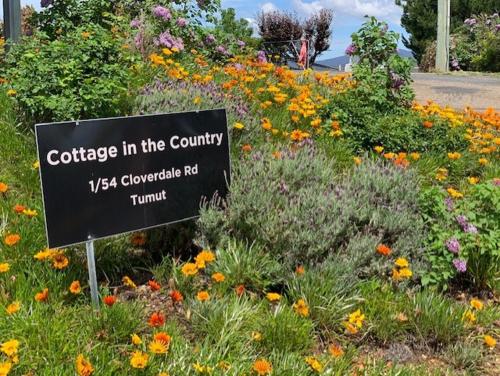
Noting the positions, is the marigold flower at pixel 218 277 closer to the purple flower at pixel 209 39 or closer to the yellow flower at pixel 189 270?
the yellow flower at pixel 189 270

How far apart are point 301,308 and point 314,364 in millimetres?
385

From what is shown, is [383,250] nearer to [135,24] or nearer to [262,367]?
[262,367]

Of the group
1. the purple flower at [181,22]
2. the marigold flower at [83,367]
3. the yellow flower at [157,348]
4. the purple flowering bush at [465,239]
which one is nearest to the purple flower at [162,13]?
the purple flower at [181,22]

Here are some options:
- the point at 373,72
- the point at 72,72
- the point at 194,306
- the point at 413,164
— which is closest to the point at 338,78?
the point at 373,72

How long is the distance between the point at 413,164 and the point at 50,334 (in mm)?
3187

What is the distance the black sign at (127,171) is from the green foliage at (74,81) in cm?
128

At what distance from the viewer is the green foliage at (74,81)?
418cm

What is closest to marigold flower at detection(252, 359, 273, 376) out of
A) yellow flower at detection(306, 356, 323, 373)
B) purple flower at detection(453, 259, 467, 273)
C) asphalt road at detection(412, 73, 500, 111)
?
A: yellow flower at detection(306, 356, 323, 373)

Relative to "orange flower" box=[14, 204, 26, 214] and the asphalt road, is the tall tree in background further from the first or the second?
"orange flower" box=[14, 204, 26, 214]

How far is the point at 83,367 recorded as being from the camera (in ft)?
6.93

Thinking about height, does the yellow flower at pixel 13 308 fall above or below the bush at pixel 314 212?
below

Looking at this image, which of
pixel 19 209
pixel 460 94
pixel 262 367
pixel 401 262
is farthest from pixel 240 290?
pixel 460 94

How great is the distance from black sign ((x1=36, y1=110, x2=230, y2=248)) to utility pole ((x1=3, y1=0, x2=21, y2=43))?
179 inches

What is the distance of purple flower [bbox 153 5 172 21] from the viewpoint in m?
7.02
